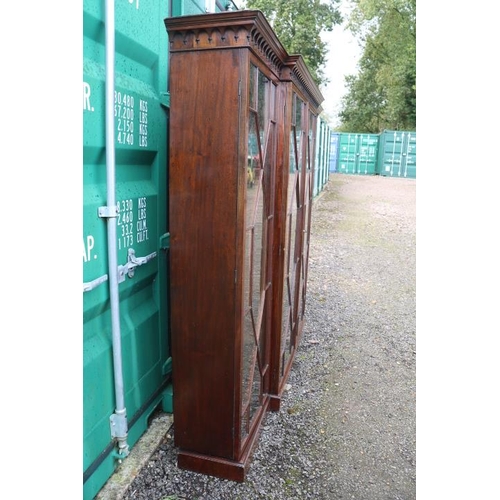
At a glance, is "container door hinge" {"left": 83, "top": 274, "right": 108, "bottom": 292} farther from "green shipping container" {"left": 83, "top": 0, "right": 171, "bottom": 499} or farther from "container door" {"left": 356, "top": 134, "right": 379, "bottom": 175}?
"container door" {"left": 356, "top": 134, "right": 379, "bottom": 175}

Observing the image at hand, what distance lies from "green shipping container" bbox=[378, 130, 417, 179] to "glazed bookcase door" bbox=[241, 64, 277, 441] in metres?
19.8

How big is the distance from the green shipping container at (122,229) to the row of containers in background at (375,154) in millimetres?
19217

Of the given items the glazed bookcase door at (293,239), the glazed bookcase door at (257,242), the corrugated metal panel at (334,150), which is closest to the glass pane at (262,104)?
the glazed bookcase door at (257,242)

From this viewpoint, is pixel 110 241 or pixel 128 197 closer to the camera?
pixel 110 241

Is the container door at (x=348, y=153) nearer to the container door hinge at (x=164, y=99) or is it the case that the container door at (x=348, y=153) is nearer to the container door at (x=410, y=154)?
the container door at (x=410, y=154)

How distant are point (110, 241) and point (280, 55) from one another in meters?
1.33

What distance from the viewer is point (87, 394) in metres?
1.85

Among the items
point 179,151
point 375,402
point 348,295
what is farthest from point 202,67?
point 348,295

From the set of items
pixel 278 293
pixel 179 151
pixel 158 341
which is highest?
pixel 179 151

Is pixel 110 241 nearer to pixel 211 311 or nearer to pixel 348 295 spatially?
pixel 211 311

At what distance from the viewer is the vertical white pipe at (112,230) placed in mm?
1780

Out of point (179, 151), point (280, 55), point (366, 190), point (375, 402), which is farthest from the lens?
point (366, 190)

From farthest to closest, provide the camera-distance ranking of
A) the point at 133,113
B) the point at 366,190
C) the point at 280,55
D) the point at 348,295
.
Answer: the point at 366,190
the point at 348,295
the point at 280,55
the point at 133,113

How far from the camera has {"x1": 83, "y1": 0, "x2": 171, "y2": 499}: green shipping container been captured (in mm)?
1804
